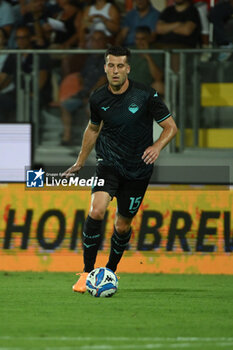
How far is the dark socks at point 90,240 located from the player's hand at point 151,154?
2.56 ft

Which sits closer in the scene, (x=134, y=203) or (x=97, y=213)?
(x=97, y=213)

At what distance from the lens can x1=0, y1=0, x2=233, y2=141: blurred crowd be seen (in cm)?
1195

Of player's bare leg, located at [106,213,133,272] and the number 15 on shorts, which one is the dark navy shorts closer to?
the number 15 on shorts

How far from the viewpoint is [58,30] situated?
1332 cm

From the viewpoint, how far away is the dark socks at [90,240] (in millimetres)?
7926

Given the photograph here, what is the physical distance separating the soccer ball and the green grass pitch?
0.33 feet

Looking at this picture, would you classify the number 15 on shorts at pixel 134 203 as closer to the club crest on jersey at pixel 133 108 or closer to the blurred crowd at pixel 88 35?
the club crest on jersey at pixel 133 108

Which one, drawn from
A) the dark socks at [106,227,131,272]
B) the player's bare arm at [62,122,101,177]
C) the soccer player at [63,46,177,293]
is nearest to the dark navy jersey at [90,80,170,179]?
the soccer player at [63,46,177,293]

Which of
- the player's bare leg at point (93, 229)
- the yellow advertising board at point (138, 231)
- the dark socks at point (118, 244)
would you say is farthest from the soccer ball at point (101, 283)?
the yellow advertising board at point (138, 231)

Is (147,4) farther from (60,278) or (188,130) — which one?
(60,278)

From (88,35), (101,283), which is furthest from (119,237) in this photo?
(88,35)

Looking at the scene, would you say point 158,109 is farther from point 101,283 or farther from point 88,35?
point 88,35

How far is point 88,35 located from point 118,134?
5.36m

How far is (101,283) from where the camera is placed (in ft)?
25.1
